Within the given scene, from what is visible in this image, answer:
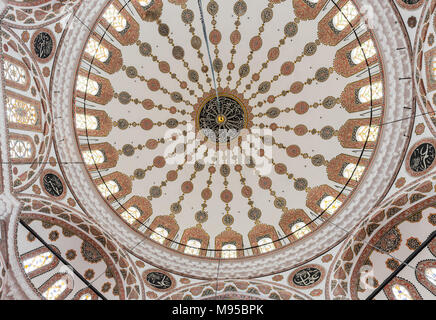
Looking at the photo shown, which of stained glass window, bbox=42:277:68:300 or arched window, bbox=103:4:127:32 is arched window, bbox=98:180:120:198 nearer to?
stained glass window, bbox=42:277:68:300

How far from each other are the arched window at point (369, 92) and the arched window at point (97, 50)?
362 inches

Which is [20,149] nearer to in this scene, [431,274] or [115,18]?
[115,18]

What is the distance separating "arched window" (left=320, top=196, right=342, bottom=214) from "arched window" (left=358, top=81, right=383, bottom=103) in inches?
146

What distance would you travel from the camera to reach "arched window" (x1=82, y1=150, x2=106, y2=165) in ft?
34.6

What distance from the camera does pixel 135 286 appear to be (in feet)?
33.3

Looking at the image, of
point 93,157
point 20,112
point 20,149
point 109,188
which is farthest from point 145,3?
point 109,188

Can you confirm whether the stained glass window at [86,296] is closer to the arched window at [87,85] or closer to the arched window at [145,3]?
the arched window at [87,85]

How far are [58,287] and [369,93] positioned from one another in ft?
38.7

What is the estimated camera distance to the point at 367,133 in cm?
1042

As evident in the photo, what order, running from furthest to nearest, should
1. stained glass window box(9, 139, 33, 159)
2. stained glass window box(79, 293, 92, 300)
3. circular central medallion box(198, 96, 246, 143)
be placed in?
circular central medallion box(198, 96, 246, 143), stained glass window box(79, 293, 92, 300), stained glass window box(9, 139, 33, 159)

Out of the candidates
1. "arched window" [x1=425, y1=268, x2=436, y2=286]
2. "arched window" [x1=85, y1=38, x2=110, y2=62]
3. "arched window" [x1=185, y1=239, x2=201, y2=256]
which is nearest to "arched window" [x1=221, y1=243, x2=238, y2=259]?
"arched window" [x1=185, y1=239, x2=201, y2=256]

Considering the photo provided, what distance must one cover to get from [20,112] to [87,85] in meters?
2.76

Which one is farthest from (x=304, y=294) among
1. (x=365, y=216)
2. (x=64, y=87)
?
(x=64, y=87)
